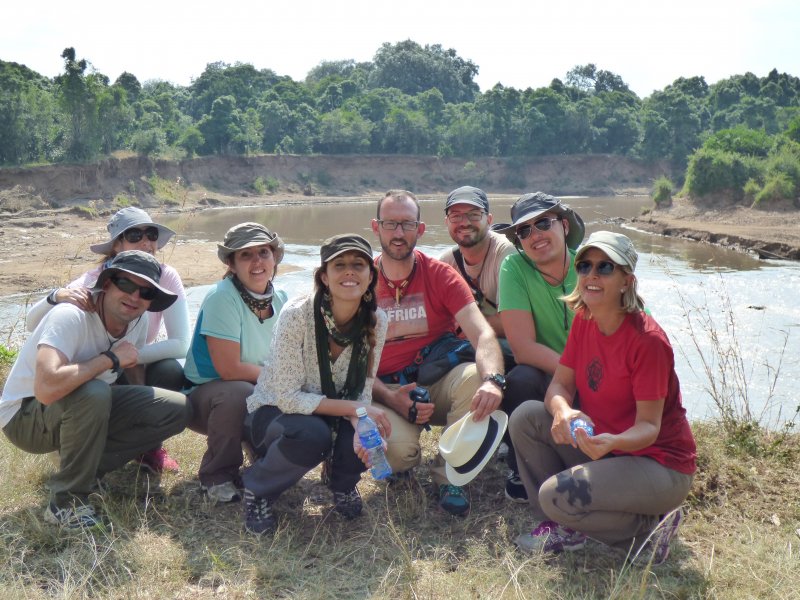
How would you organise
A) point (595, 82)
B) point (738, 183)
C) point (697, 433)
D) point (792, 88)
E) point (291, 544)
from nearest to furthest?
1. point (291, 544)
2. point (697, 433)
3. point (738, 183)
4. point (792, 88)
5. point (595, 82)

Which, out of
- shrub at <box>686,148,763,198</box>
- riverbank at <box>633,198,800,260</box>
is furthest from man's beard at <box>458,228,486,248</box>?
shrub at <box>686,148,763,198</box>

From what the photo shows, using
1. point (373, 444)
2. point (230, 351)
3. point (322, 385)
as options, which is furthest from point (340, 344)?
point (230, 351)

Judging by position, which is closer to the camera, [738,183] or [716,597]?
[716,597]

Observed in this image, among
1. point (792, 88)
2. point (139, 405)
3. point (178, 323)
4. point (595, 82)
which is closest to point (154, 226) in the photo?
point (178, 323)

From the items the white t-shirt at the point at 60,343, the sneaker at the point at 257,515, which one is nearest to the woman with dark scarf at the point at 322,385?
the sneaker at the point at 257,515

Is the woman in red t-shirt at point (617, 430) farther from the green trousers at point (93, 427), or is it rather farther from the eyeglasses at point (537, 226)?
the green trousers at point (93, 427)

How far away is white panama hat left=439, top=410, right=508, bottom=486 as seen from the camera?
11.1 ft

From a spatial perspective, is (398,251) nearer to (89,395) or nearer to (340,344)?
(340,344)

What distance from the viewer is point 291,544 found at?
130 inches

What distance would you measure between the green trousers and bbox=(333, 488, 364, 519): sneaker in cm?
83

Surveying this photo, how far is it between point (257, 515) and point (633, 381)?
5.49 feet

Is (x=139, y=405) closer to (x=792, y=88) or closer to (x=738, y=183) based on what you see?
(x=738, y=183)

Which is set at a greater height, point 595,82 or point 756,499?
point 595,82

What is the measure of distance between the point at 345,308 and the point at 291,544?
1013mm
